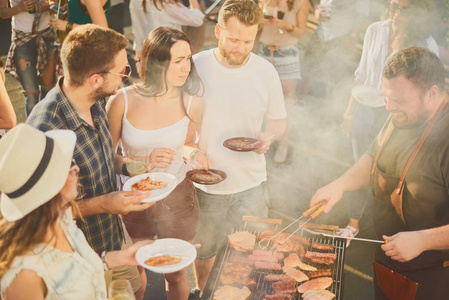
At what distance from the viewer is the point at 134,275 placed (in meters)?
3.99

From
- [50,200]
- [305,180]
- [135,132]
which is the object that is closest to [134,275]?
[135,132]

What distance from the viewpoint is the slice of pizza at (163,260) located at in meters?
3.05

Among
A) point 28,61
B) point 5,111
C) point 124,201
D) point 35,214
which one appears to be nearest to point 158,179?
point 124,201

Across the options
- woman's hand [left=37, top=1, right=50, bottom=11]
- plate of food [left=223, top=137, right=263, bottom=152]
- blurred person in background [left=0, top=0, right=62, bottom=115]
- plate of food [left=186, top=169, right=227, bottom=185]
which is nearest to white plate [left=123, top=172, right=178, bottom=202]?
plate of food [left=186, top=169, right=227, bottom=185]

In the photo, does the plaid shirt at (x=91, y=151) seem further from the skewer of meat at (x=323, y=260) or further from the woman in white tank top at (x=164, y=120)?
the skewer of meat at (x=323, y=260)

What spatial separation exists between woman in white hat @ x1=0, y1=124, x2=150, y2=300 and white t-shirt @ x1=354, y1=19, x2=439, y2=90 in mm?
4191

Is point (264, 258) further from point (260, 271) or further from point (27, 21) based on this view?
point (27, 21)

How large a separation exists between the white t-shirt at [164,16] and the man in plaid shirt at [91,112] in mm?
2586

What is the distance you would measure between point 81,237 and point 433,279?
257 centimetres

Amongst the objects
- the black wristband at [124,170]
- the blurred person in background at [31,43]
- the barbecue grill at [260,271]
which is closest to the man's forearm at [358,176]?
the barbecue grill at [260,271]

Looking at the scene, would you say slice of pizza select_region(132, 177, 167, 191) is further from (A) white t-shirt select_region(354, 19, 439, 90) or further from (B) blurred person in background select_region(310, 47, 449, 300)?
(A) white t-shirt select_region(354, 19, 439, 90)

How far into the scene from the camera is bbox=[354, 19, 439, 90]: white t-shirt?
5637 millimetres

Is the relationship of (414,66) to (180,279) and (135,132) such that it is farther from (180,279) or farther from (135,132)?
(180,279)

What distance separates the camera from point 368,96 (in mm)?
5523
